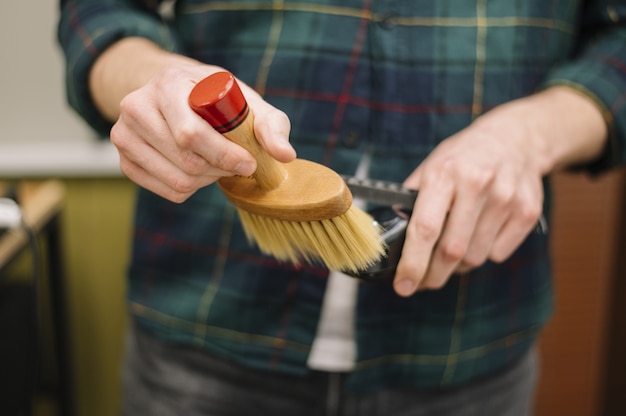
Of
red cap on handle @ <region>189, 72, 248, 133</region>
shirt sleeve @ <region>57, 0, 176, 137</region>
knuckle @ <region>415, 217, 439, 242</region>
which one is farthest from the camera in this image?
shirt sleeve @ <region>57, 0, 176, 137</region>

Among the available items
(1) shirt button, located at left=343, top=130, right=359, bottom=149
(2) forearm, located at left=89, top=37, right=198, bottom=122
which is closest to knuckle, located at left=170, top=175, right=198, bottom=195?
(2) forearm, located at left=89, top=37, right=198, bottom=122

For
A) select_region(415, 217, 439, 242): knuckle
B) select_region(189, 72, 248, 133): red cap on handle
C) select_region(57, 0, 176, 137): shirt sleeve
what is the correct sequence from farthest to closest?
select_region(57, 0, 176, 137): shirt sleeve, select_region(415, 217, 439, 242): knuckle, select_region(189, 72, 248, 133): red cap on handle

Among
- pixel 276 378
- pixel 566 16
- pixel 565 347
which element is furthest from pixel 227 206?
pixel 565 347

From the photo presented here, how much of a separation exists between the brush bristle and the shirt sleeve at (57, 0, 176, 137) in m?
0.23

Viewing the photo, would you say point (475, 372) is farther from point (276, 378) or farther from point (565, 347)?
point (565, 347)

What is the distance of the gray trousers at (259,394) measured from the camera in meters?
0.61

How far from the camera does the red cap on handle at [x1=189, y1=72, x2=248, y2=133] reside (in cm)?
33

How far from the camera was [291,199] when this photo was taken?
40cm

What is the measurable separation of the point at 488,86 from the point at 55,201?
0.87m

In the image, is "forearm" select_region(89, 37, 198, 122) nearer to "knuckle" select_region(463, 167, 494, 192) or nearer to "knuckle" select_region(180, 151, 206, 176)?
"knuckle" select_region(180, 151, 206, 176)

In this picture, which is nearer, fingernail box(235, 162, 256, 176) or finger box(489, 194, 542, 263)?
fingernail box(235, 162, 256, 176)

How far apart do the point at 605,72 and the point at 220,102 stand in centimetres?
45

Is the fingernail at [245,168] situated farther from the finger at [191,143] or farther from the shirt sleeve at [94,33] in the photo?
the shirt sleeve at [94,33]

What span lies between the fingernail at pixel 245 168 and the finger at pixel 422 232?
0.14 m
